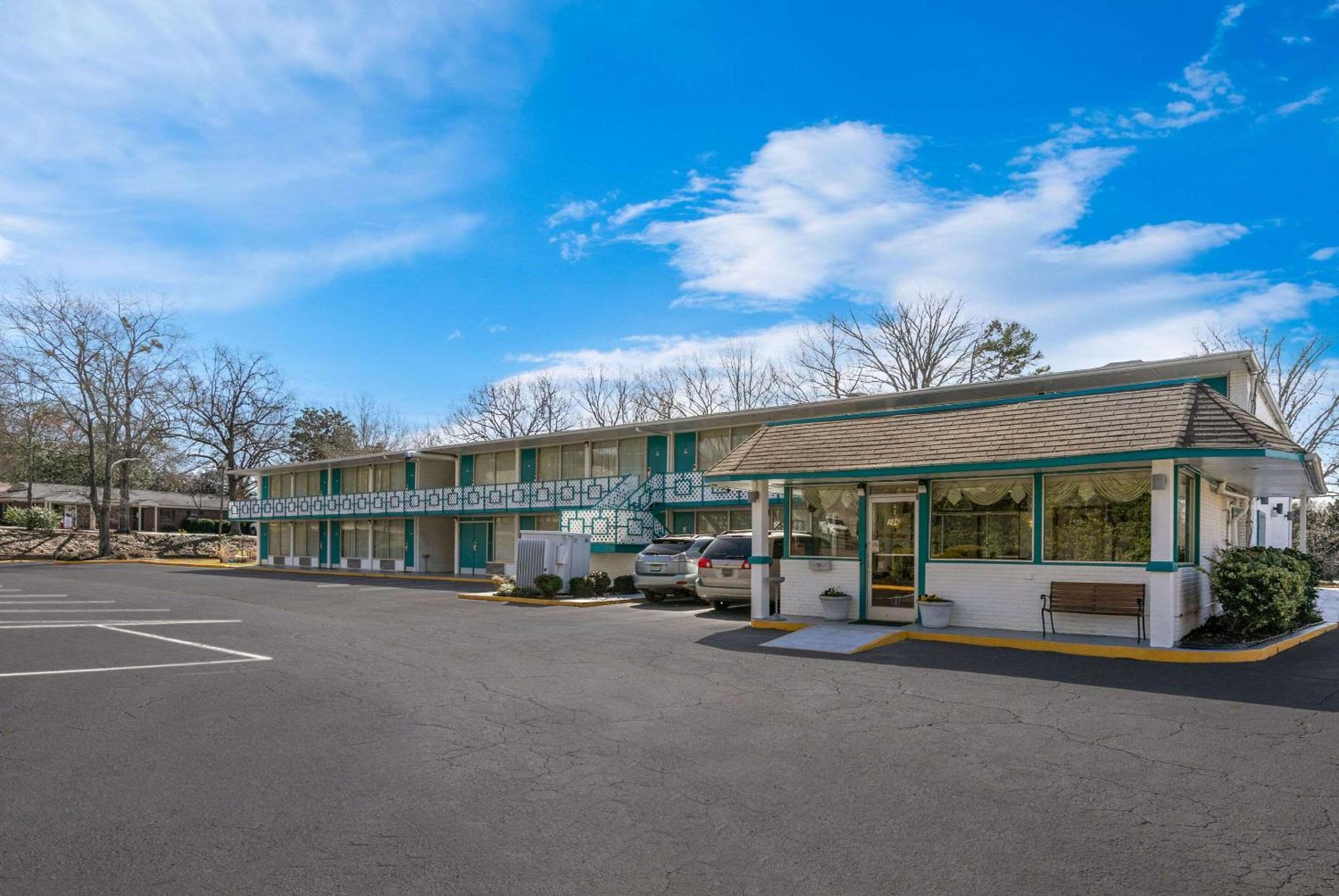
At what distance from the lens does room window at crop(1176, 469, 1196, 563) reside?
1291 centimetres

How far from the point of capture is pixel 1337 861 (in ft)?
15.5

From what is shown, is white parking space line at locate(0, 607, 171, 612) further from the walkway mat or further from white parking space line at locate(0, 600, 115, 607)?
the walkway mat

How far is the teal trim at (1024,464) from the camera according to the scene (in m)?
11.3

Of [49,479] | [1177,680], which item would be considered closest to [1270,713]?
[1177,680]

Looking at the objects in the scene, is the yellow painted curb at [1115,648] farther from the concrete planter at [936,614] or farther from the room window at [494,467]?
the room window at [494,467]

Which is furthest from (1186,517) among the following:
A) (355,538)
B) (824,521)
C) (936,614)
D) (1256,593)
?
(355,538)

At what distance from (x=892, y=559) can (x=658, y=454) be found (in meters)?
15.8

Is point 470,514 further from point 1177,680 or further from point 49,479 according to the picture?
point 49,479

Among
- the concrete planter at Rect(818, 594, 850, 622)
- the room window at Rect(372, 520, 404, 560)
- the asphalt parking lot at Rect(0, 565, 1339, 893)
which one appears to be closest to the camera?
the asphalt parking lot at Rect(0, 565, 1339, 893)

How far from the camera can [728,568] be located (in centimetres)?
1778

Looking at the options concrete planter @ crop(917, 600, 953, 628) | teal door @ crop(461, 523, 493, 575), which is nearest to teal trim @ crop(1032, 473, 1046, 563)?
concrete planter @ crop(917, 600, 953, 628)

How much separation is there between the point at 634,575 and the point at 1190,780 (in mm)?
15281

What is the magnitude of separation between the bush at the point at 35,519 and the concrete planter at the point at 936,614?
175 feet

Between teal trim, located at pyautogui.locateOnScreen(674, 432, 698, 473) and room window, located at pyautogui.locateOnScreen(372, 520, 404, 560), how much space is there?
1597 centimetres
